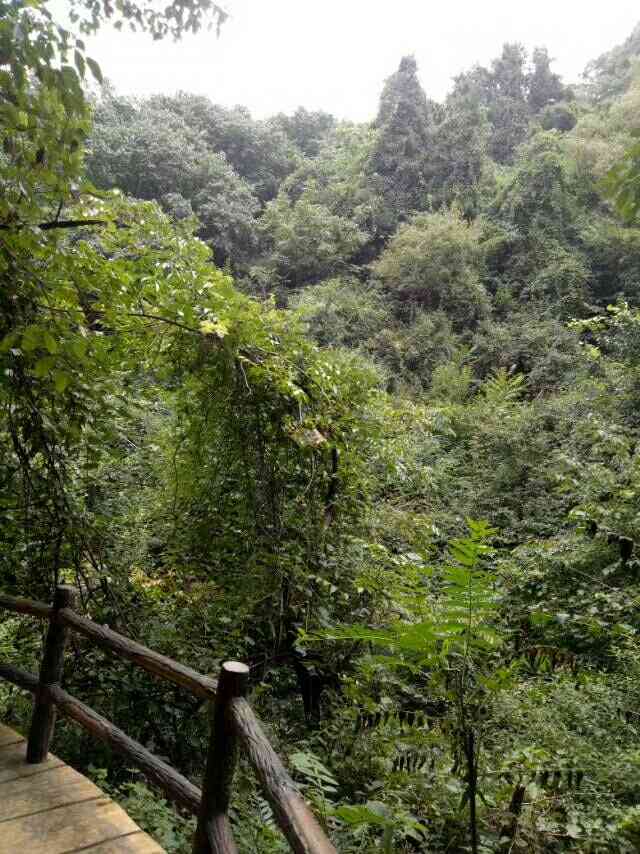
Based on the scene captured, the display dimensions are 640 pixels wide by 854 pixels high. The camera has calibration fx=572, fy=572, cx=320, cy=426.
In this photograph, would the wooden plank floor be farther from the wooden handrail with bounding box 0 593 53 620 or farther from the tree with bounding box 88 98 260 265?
the tree with bounding box 88 98 260 265

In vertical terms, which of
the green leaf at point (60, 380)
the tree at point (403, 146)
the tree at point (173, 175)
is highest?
the tree at point (403, 146)

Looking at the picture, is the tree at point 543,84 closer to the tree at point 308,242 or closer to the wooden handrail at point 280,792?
the tree at point 308,242

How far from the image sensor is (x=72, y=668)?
3.40 meters

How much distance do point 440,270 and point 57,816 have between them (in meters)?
15.0

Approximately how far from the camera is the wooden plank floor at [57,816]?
6.08 ft

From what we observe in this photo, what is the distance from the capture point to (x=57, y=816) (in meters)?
2.02

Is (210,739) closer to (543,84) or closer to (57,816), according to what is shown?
(57,816)

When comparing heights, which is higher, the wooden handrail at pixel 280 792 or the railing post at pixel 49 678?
the wooden handrail at pixel 280 792

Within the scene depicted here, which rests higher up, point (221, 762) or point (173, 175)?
point (173, 175)

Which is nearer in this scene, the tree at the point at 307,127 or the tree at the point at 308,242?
the tree at the point at 308,242

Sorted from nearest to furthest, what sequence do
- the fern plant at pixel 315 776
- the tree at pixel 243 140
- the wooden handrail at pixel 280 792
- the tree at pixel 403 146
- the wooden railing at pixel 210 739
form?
the wooden handrail at pixel 280 792
the wooden railing at pixel 210 739
the fern plant at pixel 315 776
the tree at pixel 403 146
the tree at pixel 243 140

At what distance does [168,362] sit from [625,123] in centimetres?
1634

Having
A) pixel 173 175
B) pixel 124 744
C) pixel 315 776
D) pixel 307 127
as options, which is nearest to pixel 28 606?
pixel 124 744

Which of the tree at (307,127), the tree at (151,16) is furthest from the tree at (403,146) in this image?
the tree at (151,16)
